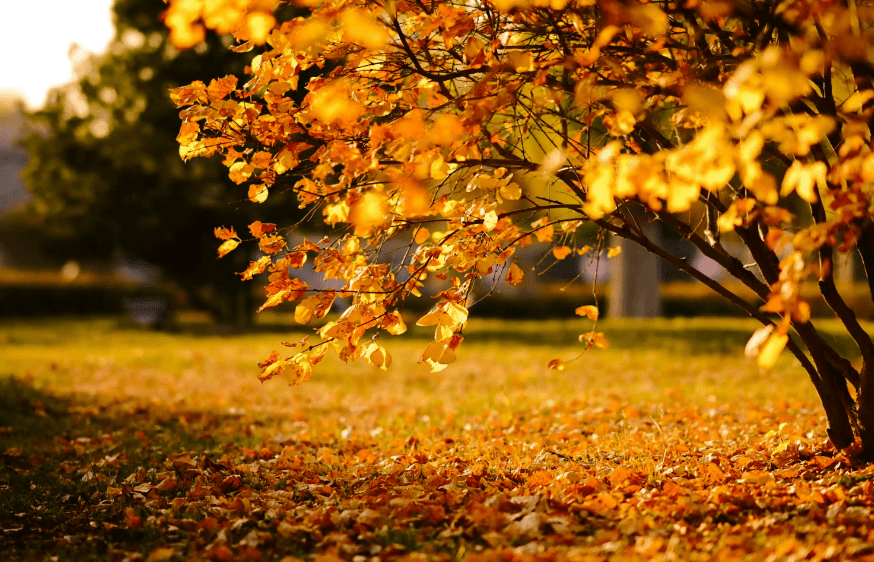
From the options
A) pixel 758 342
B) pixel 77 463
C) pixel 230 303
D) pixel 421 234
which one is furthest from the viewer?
pixel 230 303

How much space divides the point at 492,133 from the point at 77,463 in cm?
376

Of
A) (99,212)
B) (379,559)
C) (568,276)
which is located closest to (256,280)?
(99,212)

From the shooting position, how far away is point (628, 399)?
710cm

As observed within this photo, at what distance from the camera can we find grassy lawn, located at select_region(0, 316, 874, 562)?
2.91m

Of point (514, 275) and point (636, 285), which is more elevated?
point (636, 285)

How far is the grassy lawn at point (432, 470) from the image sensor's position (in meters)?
2.91

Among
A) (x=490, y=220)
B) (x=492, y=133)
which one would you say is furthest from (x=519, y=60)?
(x=490, y=220)

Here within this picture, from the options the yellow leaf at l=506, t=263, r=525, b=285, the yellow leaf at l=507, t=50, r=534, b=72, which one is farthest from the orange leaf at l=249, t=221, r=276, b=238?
the yellow leaf at l=507, t=50, r=534, b=72

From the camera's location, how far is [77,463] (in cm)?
489

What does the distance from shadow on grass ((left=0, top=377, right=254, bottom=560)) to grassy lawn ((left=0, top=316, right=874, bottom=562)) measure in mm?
18

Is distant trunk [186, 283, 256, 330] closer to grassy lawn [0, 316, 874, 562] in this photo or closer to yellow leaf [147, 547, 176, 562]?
grassy lawn [0, 316, 874, 562]

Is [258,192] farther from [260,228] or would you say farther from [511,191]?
[511,191]

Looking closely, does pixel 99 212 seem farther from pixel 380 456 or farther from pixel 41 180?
pixel 380 456

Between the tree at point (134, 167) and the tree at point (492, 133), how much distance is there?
12.1 metres
